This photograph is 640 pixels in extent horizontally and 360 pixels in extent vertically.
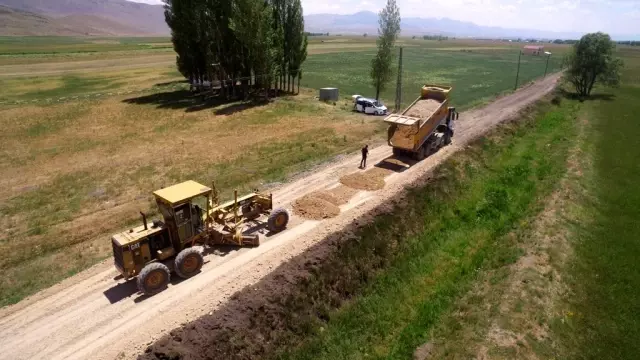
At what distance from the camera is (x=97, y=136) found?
34438mm

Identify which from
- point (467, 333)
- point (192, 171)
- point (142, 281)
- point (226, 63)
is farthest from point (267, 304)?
point (226, 63)

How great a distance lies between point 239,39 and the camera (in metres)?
44.2

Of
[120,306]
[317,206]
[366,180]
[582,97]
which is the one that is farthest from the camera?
[582,97]

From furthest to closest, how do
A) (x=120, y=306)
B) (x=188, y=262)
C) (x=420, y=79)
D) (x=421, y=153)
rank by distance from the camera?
1. (x=420, y=79)
2. (x=421, y=153)
3. (x=188, y=262)
4. (x=120, y=306)

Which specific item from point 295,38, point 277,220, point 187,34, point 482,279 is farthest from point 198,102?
point 482,279

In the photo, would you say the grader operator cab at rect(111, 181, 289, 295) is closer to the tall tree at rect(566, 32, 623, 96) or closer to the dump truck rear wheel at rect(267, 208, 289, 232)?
the dump truck rear wheel at rect(267, 208, 289, 232)

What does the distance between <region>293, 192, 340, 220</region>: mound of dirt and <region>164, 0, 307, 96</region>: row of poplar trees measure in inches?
1157

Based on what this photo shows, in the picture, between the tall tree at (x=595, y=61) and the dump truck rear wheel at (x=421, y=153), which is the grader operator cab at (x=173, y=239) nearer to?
the dump truck rear wheel at (x=421, y=153)

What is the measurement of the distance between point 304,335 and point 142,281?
585 centimetres

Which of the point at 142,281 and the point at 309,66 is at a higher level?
the point at 309,66

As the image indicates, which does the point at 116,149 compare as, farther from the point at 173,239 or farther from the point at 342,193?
the point at 342,193

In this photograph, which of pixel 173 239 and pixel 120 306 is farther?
pixel 173 239

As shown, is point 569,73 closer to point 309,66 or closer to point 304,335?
point 309,66

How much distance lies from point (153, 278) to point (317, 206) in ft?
28.0
